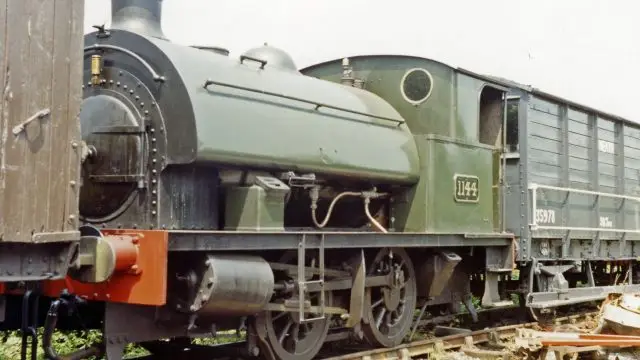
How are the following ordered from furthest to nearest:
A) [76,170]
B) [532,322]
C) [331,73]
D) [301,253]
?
[532,322], [331,73], [301,253], [76,170]

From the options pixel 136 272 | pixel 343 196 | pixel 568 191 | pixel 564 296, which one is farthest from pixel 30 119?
pixel 568 191

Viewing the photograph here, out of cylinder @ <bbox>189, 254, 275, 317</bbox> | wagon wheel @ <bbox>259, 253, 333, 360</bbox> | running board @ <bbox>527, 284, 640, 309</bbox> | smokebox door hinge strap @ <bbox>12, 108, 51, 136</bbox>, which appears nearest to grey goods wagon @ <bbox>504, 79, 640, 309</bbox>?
running board @ <bbox>527, 284, 640, 309</bbox>

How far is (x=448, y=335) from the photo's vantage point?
8812 millimetres

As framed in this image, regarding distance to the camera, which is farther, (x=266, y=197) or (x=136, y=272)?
(x=266, y=197)

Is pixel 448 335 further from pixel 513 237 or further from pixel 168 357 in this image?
pixel 168 357

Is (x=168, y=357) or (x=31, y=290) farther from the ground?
(x=31, y=290)

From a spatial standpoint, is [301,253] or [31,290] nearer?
[31,290]

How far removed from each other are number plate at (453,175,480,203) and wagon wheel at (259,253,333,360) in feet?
6.96

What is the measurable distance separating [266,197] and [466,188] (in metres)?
3.12

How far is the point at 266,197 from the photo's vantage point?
19.5ft

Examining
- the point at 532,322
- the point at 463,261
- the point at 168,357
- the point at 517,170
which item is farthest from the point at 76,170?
the point at 532,322

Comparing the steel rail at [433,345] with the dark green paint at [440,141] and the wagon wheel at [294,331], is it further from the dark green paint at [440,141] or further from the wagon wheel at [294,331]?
the dark green paint at [440,141]

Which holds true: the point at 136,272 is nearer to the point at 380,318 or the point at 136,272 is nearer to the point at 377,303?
the point at 377,303

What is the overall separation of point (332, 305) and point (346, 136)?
166cm
